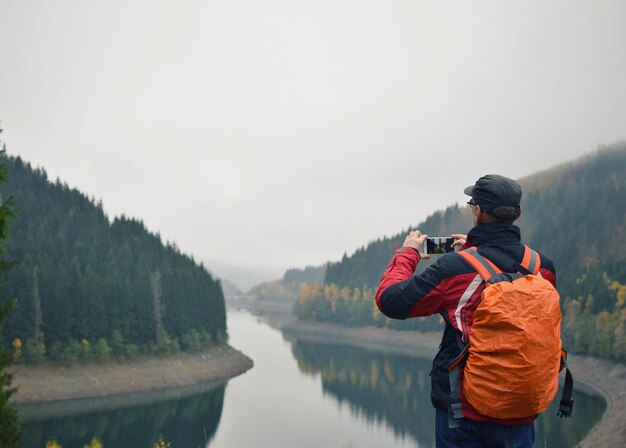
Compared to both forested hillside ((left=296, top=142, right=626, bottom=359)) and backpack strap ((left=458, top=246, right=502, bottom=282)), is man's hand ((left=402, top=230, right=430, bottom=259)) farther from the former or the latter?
forested hillside ((left=296, top=142, right=626, bottom=359))

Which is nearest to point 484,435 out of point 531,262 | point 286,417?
point 531,262

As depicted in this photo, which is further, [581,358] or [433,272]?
[581,358]

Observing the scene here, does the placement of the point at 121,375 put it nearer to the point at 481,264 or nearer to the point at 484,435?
the point at 484,435

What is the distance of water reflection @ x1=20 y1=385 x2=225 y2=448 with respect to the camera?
1972 inches

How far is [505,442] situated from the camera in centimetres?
408

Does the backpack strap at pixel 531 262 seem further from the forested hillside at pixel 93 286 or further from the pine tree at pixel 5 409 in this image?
the forested hillside at pixel 93 286

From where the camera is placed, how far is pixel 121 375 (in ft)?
249

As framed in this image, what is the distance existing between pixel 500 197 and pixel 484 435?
182 cm

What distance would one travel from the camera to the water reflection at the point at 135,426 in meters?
50.1

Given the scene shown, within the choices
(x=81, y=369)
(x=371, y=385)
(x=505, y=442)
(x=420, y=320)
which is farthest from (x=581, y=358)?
(x=505, y=442)

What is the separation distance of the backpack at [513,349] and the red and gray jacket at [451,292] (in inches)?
5.6

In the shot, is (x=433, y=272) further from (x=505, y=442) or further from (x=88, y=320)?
(x=88, y=320)

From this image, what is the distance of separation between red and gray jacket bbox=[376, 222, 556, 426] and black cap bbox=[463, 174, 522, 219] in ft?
0.37

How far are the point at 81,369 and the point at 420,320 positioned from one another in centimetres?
8753
